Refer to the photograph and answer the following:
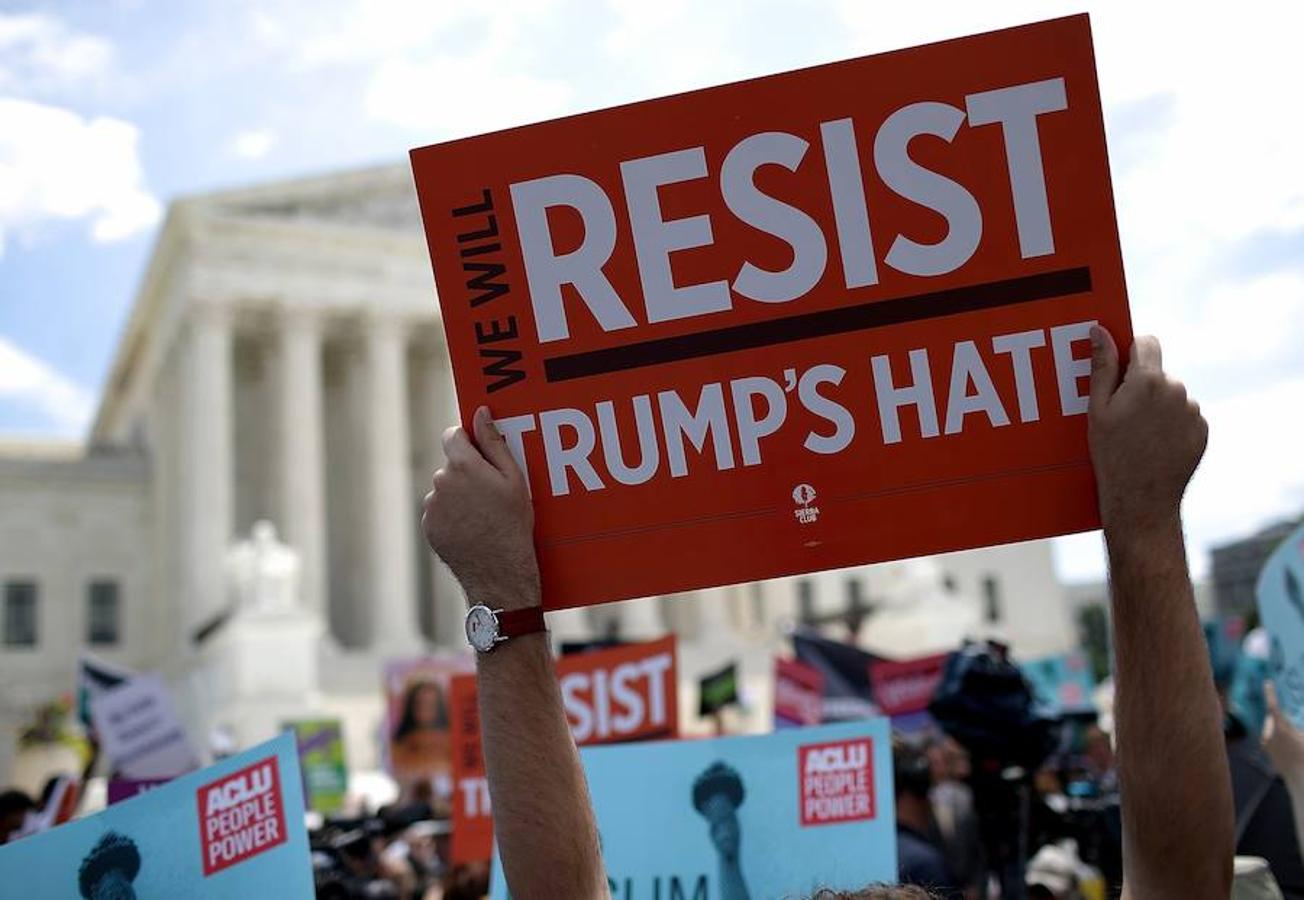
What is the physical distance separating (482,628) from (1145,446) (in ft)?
Result: 3.07

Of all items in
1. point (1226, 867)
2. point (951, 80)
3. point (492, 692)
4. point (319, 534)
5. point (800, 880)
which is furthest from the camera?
point (319, 534)

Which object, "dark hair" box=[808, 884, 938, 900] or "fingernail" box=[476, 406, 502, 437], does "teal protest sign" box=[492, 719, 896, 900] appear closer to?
"fingernail" box=[476, 406, 502, 437]

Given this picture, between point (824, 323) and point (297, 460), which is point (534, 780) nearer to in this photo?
point (824, 323)

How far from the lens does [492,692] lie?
1.95 meters

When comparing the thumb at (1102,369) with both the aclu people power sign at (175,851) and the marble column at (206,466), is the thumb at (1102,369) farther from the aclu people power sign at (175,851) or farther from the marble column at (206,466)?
the marble column at (206,466)

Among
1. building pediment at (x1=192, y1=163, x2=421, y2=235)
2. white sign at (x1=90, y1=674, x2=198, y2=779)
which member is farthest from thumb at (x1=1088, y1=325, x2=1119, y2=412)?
Result: building pediment at (x1=192, y1=163, x2=421, y2=235)

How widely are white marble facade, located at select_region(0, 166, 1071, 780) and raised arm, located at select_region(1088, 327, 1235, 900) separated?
31843mm

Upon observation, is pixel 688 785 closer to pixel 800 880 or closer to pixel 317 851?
pixel 800 880

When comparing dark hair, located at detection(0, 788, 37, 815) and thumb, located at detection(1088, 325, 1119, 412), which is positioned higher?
thumb, located at detection(1088, 325, 1119, 412)

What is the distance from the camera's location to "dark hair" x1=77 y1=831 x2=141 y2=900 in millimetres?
3105

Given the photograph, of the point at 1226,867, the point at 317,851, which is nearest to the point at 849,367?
the point at 1226,867

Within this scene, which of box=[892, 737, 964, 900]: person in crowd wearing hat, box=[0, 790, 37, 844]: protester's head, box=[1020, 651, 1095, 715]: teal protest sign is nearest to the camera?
box=[892, 737, 964, 900]: person in crowd wearing hat

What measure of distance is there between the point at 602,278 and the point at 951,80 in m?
0.62

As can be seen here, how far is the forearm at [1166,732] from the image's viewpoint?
173cm
